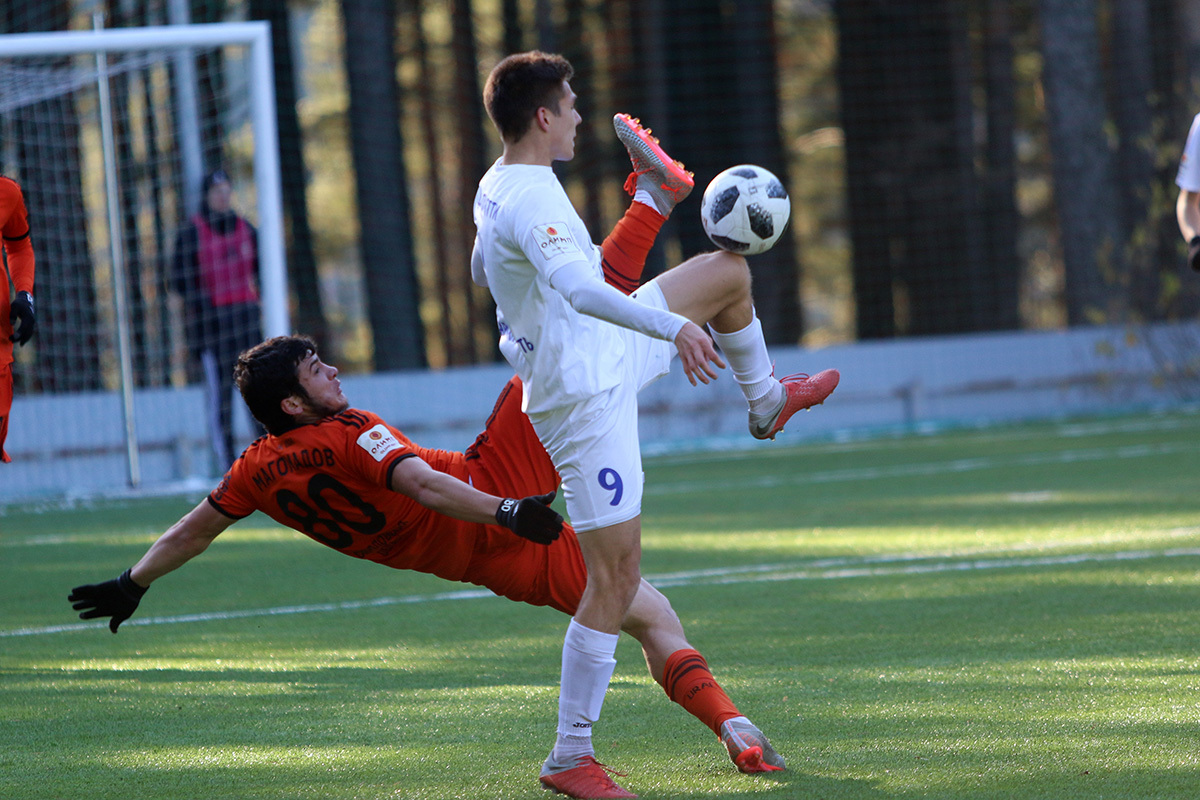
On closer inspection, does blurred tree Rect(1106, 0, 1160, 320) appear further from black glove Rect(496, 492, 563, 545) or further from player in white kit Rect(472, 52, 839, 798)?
black glove Rect(496, 492, 563, 545)

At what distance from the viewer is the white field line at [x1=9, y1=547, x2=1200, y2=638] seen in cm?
643

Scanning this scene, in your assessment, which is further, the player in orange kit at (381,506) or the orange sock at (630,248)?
the orange sock at (630,248)

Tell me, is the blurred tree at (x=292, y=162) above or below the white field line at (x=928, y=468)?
above

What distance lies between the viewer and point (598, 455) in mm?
3654

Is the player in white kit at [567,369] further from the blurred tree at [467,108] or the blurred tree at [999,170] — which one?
the blurred tree at [999,170]

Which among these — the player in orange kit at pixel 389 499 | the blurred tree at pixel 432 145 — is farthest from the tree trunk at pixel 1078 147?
the player in orange kit at pixel 389 499

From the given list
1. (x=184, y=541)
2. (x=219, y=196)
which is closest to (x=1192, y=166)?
(x=184, y=541)

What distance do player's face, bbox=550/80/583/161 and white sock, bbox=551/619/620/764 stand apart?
1216mm

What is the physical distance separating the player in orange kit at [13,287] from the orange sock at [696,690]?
286 centimetres

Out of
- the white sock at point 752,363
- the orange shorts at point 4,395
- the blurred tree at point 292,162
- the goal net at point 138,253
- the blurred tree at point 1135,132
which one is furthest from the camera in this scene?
the blurred tree at point 292,162

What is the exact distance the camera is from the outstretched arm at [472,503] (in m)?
3.48

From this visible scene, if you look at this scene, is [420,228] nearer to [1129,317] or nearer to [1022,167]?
[1022,167]

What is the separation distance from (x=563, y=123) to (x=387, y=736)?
5.95 feet

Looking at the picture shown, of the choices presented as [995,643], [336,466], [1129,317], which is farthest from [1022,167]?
[336,466]
